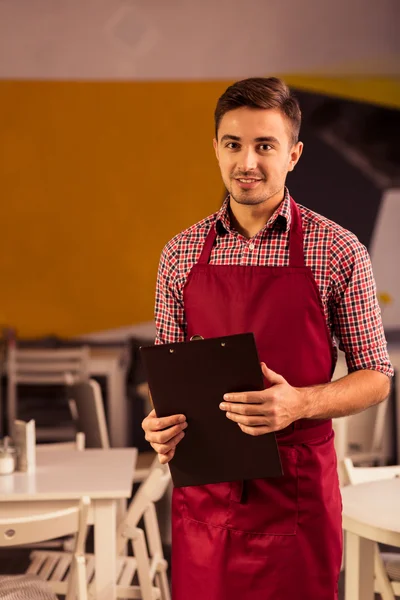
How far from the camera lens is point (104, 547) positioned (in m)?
2.58

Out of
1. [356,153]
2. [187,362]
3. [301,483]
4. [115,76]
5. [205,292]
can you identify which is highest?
[115,76]

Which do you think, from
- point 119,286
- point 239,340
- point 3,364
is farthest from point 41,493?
point 119,286

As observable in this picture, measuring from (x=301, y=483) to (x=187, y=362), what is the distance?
33cm

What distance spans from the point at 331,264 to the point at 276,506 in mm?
459

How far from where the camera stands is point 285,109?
1.61m

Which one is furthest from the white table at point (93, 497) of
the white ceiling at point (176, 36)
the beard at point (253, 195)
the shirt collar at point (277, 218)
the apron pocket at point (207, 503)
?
the white ceiling at point (176, 36)

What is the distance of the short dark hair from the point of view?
1580 millimetres

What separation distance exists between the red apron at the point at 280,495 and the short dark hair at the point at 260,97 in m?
0.25

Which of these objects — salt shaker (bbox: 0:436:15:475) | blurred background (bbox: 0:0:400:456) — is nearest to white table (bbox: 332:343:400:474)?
blurred background (bbox: 0:0:400:456)

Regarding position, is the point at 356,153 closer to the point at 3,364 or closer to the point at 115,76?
the point at 115,76

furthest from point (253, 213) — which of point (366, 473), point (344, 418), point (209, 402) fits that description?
point (344, 418)

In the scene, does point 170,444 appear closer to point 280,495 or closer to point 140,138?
point 280,495

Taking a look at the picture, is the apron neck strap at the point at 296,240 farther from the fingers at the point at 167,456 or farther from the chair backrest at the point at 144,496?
the chair backrest at the point at 144,496

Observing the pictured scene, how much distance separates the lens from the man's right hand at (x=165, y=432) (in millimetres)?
1509
